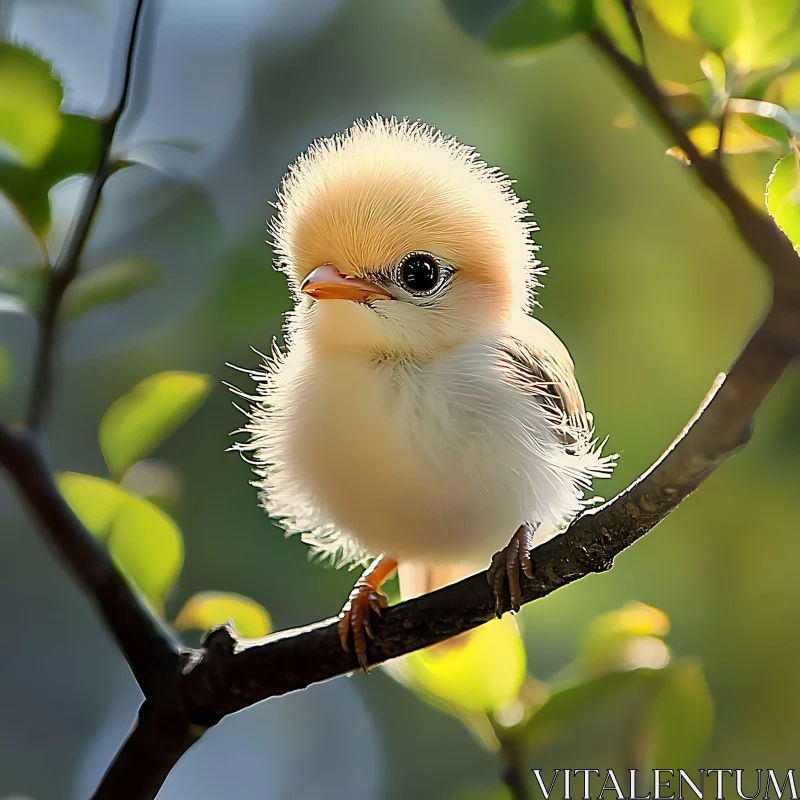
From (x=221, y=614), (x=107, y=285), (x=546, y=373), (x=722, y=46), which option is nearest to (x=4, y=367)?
(x=107, y=285)

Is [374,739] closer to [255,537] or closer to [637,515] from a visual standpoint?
[255,537]

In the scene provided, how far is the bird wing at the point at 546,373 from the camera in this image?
1.51ft

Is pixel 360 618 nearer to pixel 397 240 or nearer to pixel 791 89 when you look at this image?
pixel 397 240

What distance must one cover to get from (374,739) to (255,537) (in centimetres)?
21

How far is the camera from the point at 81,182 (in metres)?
0.50

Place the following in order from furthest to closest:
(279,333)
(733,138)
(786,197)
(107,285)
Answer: (279,333) → (107,285) → (733,138) → (786,197)

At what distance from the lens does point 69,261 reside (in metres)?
0.44

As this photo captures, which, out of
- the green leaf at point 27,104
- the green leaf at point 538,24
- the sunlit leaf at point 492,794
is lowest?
the sunlit leaf at point 492,794

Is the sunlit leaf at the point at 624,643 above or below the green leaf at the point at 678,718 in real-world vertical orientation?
above

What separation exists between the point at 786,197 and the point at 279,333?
1.34 ft

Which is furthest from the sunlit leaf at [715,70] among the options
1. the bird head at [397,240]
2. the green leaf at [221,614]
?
the green leaf at [221,614]

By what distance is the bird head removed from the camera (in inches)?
17.7

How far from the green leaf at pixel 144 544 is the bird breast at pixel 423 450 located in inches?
2.7

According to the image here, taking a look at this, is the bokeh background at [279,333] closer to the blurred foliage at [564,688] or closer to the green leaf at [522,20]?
the blurred foliage at [564,688]
